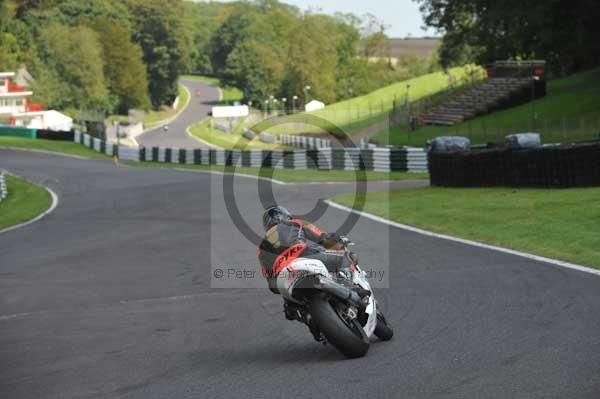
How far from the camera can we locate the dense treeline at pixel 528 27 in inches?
1969

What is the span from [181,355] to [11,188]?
3317 cm

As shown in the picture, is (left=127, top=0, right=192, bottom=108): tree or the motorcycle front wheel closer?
the motorcycle front wheel

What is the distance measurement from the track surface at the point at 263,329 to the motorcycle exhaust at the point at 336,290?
0.54 meters

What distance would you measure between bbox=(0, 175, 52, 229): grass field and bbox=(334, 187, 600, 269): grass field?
33.1 ft

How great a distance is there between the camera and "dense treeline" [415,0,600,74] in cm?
5000

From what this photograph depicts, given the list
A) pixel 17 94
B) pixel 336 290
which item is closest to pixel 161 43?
pixel 17 94

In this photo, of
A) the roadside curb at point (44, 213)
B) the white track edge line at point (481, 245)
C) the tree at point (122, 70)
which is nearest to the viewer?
the white track edge line at point (481, 245)

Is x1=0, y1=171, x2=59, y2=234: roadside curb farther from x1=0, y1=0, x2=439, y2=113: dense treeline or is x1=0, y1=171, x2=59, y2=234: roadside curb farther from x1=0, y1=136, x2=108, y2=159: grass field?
x1=0, y1=0, x2=439, y2=113: dense treeline

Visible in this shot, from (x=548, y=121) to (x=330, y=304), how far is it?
141 ft

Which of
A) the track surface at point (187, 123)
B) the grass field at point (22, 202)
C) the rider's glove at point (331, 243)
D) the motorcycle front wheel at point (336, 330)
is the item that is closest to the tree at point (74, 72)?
the track surface at point (187, 123)

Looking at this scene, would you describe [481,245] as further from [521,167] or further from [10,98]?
[10,98]

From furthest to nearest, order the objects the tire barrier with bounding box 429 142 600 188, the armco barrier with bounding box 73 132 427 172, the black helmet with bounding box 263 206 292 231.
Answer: the armco barrier with bounding box 73 132 427 172 → the tire barrier with bounding box 429 142 600 188 → the black helmet with bounding box 263 206 292 231

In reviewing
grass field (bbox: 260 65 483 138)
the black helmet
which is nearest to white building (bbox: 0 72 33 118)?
grass field (bbox: 260 65 483 138)

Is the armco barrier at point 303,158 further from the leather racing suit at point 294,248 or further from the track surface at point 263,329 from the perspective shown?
the leather racing suit at point 294,248
